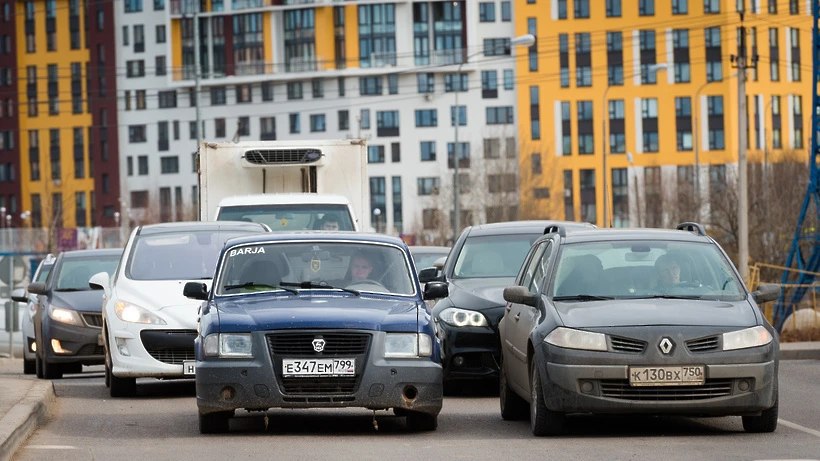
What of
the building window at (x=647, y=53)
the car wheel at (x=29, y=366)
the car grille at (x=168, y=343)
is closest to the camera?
the car grille at (x=168, y=343)

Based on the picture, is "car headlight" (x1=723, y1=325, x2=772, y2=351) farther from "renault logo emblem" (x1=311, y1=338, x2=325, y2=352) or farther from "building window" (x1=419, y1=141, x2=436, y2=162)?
"building window" (x1=419, y1=141, x2=436, y2=162)

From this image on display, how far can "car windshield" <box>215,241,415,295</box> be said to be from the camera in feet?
46.2

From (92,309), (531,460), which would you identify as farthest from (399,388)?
(92,309)

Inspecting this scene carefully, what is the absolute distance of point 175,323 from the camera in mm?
17547

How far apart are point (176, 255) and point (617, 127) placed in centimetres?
11449

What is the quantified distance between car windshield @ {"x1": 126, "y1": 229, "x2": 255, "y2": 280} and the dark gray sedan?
550 centimetres

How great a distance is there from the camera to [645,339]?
12.6 metres

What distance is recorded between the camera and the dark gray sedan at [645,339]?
12.6m

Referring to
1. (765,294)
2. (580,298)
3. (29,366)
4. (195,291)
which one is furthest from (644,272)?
(29,366)

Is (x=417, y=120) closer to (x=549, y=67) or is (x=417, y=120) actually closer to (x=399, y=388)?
(x=549, y=67)

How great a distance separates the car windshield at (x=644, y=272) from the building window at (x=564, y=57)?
118 m

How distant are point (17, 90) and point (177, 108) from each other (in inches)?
591

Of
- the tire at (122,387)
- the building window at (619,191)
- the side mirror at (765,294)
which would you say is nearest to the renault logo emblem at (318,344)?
the side mirror at (765,294)

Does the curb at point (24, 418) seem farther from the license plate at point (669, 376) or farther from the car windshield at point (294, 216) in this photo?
the car windshield at point (294, 216)
